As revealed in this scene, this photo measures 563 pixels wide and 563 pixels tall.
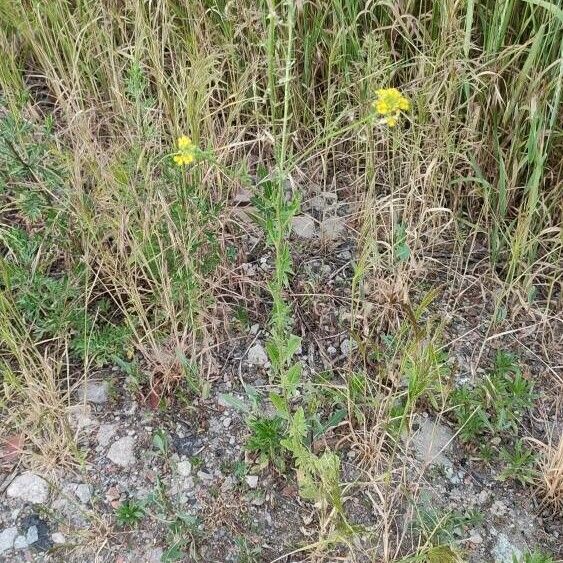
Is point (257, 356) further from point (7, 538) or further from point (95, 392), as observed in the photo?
point (7, 538)

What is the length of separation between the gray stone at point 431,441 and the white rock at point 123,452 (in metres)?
0.65

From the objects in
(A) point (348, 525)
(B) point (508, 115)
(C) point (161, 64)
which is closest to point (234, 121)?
(C) point (161, 64)

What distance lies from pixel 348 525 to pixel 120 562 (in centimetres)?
48

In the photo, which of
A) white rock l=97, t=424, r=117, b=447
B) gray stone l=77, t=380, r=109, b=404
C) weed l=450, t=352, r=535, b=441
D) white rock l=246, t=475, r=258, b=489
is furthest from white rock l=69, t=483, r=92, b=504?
weed l=450, t=352, r=535, b=441

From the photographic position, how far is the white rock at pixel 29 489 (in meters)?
1.46

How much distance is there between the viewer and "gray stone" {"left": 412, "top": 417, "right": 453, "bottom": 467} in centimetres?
151

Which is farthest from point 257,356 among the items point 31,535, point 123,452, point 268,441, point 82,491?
point 31,535

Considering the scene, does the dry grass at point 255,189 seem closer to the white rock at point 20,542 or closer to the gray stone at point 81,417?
the gray stone at point 81,417

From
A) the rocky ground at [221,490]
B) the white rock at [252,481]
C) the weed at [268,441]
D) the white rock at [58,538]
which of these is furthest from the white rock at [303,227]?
Answer: the white rock at [58,538]

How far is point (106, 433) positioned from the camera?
1.55 meters

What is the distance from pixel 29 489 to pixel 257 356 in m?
0.60

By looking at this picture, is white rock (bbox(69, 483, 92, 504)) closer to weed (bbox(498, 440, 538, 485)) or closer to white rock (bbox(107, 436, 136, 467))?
white rock (bbox(107, 436, 136, 467))

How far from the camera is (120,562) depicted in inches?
53.8

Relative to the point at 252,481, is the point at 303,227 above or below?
above
